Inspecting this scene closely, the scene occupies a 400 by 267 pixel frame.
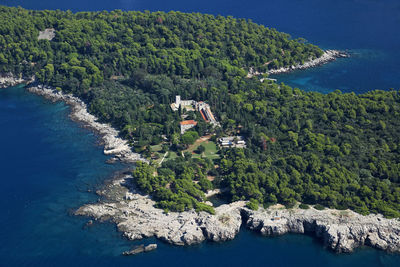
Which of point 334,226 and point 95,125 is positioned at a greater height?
point 95,125

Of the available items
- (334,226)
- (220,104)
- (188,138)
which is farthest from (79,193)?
(334,226)

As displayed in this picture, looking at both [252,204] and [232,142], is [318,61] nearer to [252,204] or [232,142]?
[232,142]

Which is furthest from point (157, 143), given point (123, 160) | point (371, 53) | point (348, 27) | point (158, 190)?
point (348, 27)

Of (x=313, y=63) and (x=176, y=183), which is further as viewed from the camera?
(x=313, y=63)

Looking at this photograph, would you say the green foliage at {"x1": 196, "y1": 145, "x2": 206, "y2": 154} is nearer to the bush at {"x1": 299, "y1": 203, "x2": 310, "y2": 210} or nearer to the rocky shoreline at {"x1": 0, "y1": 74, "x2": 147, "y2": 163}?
the rocky shoreline at {"x1": 0, "y1": 74, "x2": 147, "y2": 163}

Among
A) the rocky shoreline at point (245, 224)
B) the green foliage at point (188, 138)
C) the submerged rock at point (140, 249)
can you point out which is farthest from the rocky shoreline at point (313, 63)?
the submerged rock at point (140, 249)

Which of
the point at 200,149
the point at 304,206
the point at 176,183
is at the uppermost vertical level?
the point at 200,149

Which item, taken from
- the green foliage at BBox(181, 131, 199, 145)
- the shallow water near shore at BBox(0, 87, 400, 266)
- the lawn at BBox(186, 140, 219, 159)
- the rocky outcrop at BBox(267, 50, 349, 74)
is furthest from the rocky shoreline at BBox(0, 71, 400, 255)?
the rocky outcrop at BBox(267, 50, 349, 74)

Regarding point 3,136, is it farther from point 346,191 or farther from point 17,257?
point 346,191
